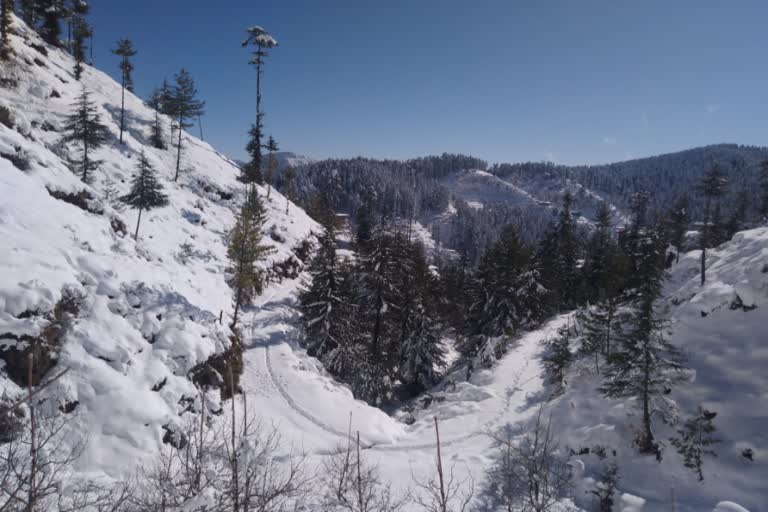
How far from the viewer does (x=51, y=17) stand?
4756cm

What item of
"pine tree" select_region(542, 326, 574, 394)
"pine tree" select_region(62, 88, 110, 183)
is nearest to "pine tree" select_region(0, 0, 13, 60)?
"pine tree" select_region(62, 88, 110, 183)

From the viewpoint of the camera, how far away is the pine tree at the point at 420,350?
30.4 meters

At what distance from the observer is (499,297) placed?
32.0m

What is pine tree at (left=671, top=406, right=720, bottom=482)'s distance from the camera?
1500 cm

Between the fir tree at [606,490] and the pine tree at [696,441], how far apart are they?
3.27 metres

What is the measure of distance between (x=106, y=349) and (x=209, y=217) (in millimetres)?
26173

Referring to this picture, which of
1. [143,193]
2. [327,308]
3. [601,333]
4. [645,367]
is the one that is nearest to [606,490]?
[645,367]

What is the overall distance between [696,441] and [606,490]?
4.74 metres

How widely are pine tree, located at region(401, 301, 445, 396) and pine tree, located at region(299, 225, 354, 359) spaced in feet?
18.2

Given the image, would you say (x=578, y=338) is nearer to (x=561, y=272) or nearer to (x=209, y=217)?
(x=561, y=272)

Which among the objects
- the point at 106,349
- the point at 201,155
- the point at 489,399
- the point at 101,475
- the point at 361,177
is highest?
the point at 361,177

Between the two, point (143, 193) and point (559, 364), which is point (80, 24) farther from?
point (559, 364)

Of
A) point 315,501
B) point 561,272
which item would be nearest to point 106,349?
point 315,501

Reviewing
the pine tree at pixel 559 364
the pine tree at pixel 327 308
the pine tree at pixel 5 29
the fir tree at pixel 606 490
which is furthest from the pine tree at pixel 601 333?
the pine tree at pixel 5 29
